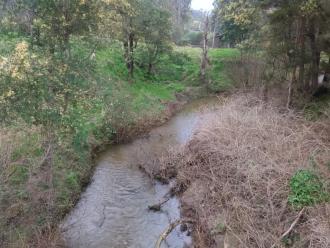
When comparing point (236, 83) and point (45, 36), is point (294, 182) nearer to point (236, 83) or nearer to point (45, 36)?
point (45, 36)

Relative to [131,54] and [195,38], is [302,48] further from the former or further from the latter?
[195,38]

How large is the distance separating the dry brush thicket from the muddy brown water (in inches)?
29.4

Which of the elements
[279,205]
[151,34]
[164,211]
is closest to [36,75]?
[164,211]

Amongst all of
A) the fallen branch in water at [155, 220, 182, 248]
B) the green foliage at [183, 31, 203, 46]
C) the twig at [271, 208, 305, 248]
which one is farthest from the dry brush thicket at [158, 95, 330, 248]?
the green foliage at [183, 31, 203, 46]

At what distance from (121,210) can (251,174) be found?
4054 mm

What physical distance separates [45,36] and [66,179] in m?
4.11

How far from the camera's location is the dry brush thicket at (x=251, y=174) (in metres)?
7.47

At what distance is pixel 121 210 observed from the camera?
11.1 metres

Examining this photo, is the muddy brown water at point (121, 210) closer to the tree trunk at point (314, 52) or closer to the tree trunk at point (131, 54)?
the tree trunk at point (314, 52)

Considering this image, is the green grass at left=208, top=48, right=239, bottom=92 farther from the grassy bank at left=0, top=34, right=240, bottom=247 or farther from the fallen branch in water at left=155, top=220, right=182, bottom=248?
the fallen branch in water at left=155, top=220, right=182, bottom=248

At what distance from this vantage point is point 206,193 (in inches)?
413

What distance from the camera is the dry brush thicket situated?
24.5 ft

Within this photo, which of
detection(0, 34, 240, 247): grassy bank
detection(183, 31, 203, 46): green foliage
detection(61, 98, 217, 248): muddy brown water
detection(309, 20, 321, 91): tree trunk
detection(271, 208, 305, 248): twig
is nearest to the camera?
detection(271, 208, 305, 248): twig

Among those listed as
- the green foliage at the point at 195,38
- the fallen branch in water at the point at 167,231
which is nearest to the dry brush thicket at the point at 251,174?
the fallen branch in water at the point at 167,231
